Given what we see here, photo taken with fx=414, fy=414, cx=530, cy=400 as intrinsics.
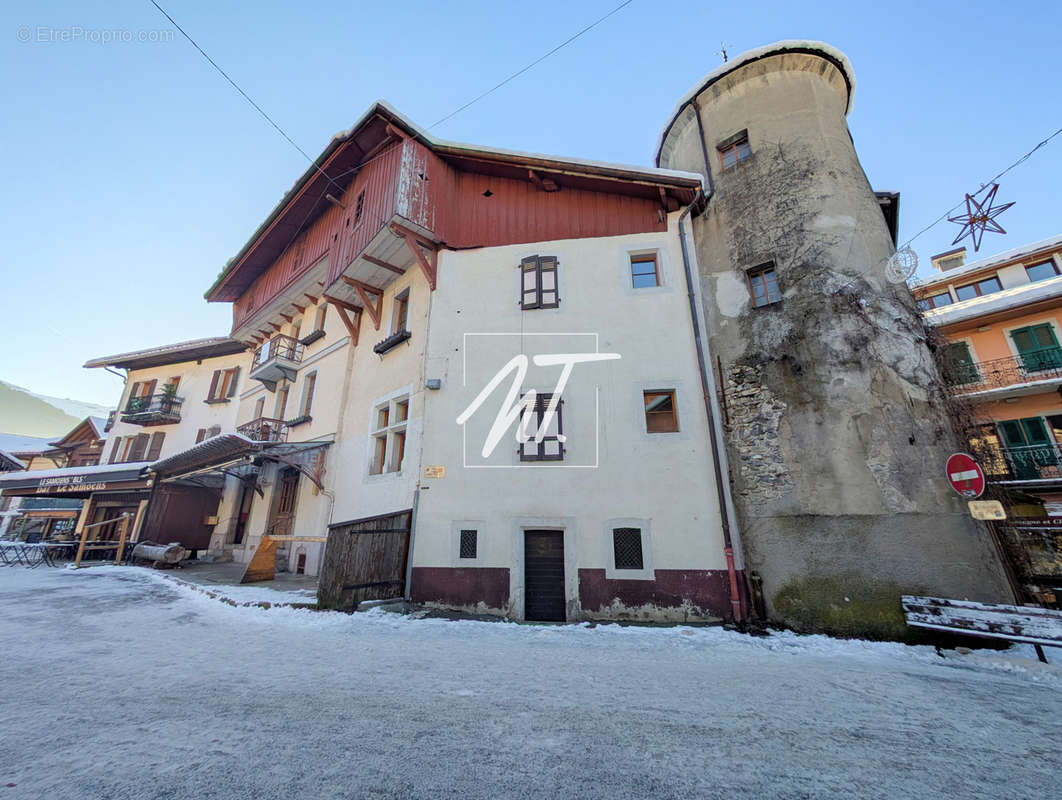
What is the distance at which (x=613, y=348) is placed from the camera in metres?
10.6

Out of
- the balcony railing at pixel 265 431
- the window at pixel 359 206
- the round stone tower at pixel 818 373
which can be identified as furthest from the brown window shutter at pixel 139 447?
the round stone tower at pixel 818 373

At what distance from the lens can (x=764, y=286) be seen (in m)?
10.2

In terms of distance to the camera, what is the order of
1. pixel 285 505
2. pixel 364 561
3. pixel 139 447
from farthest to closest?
pixel 139 447
pixel 285 505
pixel 364 561

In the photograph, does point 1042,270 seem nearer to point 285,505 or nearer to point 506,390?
point 506,390

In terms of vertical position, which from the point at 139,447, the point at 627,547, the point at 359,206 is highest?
the point at 359,206

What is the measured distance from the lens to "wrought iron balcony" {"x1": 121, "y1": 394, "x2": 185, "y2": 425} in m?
24.0

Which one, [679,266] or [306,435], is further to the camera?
[306,435]

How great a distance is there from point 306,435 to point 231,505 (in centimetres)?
719

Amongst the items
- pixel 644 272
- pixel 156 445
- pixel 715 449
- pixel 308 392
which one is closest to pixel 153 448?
pixel 156 445

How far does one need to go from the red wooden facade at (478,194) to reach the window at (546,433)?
17.1ft

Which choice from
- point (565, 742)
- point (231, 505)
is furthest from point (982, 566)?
point (231, 505)

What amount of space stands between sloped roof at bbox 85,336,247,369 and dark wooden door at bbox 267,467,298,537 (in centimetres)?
1139

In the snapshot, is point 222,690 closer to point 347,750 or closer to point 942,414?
point 347,750

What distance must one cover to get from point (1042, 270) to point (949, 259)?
5472mm
